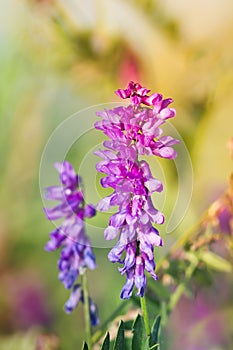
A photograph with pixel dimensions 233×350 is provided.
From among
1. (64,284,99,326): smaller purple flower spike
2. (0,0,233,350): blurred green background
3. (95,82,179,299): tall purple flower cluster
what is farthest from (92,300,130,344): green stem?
(0,0,233,350): blurred green background

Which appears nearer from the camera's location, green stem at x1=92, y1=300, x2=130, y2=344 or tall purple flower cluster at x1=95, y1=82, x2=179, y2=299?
tall purple flower cluster at x1=95, y1=82, x2=179, y2=299

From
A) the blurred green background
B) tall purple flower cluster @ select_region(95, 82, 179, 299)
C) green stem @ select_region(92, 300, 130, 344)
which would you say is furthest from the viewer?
the blurred green background

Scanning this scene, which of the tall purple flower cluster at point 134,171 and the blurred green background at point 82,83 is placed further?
the blurred green background at point 82,83

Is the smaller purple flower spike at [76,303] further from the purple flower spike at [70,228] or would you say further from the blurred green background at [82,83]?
A: the blurred green background at [82,83]

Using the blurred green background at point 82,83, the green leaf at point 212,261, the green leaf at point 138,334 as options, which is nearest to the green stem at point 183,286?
the green leaf at point 212,261

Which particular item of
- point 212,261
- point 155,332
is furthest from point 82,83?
point 155,332

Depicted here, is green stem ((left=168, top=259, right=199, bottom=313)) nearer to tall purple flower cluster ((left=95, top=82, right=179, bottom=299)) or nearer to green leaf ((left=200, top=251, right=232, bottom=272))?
green leaf ((left=200, top=251, right=232, bottom=272))

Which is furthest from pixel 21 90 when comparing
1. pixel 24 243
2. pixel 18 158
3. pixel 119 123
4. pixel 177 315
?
pixel 119 123

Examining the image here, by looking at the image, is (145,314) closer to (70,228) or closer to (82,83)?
(70,228)
